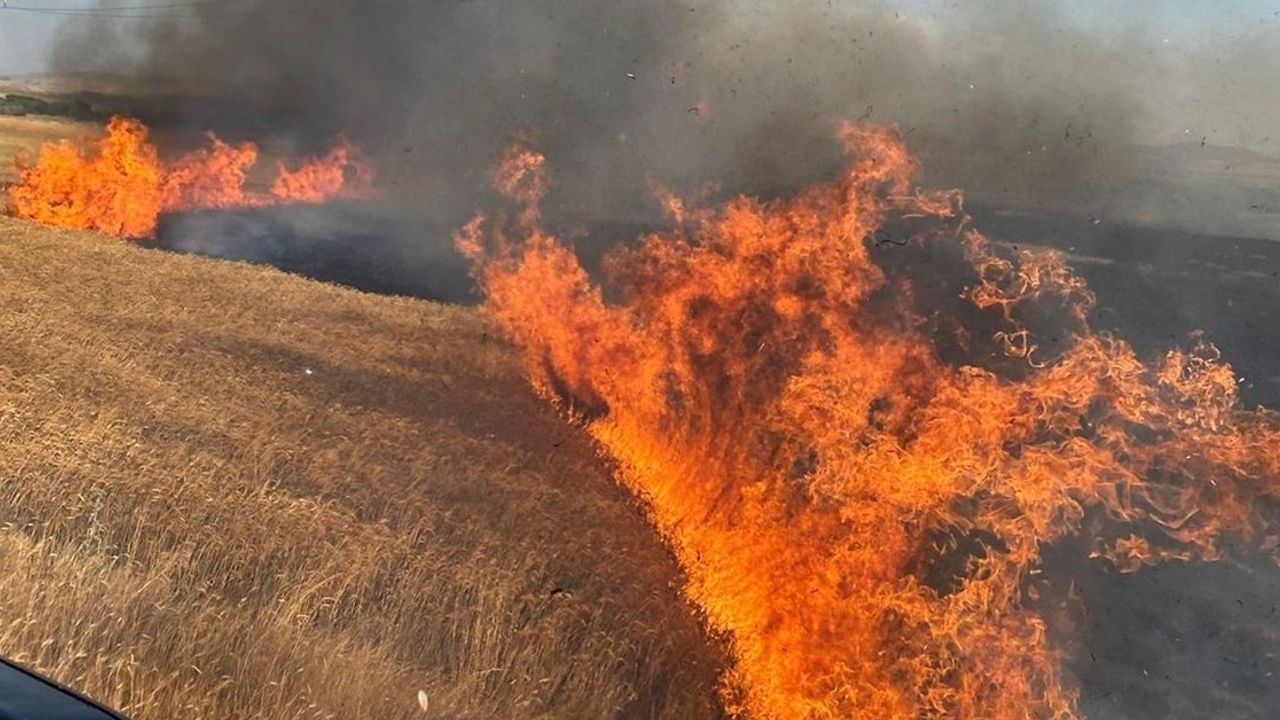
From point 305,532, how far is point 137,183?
1366 centimetres

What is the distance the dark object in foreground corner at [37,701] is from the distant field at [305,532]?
10.3ft

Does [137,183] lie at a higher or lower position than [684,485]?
lower

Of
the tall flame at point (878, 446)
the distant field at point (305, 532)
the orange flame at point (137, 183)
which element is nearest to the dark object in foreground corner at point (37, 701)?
the distant field at point (305, 532)

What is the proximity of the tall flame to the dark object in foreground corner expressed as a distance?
6946 millimetres

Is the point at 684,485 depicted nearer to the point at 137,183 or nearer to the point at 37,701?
the point at 37,701

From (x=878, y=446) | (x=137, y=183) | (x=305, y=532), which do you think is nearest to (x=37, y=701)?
(x=305, y=532)

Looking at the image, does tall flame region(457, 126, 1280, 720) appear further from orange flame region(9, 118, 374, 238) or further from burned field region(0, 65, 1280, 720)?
orange flame region(9, 118, 374, 238)

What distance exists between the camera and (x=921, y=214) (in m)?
13.3

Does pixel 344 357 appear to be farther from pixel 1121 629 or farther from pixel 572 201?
pixel 1121 629

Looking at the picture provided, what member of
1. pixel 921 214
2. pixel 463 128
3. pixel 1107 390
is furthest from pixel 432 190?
pixel 1107 390

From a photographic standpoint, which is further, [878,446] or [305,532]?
[878,446]

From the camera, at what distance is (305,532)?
873cm

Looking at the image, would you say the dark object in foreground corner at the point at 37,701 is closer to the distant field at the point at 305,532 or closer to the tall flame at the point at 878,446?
the distant field at the point at 305,532

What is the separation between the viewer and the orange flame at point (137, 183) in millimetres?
18281
